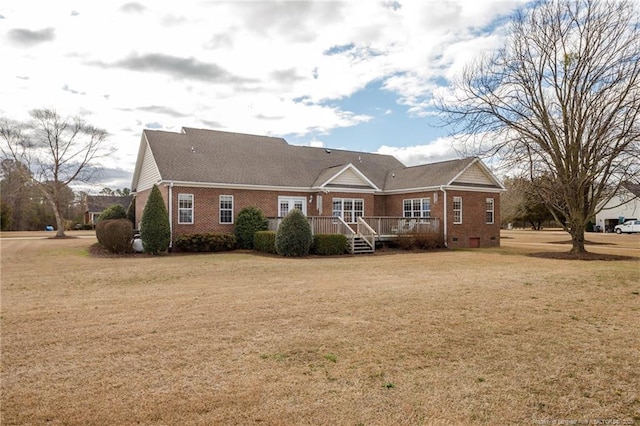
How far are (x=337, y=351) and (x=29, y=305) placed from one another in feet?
21.9

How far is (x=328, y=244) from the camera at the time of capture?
21.1 metres

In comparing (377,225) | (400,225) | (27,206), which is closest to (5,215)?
(27,206)

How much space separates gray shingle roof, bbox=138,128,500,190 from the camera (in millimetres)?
24109

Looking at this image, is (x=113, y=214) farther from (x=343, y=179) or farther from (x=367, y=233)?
(x=367, y=233)

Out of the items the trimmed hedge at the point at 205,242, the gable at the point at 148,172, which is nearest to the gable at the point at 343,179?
the trimmed hedge at the point at 205,242

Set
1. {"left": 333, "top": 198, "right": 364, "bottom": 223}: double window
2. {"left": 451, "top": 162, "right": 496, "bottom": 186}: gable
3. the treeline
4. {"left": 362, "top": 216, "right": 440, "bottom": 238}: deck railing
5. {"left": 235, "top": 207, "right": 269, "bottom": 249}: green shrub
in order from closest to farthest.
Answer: {"left": 235, "top": 207, "right": 269, "bottom": 249}: green shrub
{"left": 362, "top": 216, "right": 440, "bottom": 238}: deck railing
{"left": 451, "top": 162, "right": 496, "bottom": 186}: gable
{"left": 333, "top": 198, "right": 364, "bottom": 223}: double window
the treeline

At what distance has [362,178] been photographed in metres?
27.4

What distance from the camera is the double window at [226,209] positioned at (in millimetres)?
24031

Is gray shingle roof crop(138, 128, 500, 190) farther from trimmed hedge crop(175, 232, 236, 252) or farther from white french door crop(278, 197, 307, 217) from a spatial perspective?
trimmed hedge crop(175, 232, 236, 252)

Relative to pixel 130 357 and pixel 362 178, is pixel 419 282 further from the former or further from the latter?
pixel 362 178

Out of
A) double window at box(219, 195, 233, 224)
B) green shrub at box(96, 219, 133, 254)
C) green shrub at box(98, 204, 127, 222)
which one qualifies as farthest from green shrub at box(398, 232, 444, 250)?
green shrub at box(98, 204, 127, 222)

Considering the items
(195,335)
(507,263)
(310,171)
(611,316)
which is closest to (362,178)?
(310,171)

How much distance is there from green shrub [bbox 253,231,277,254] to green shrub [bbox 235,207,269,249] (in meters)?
0.47

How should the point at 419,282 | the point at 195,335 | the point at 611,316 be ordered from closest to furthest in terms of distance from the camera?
1. the point at 195,335
2. the point at 611,316
3. the point at 419,282
